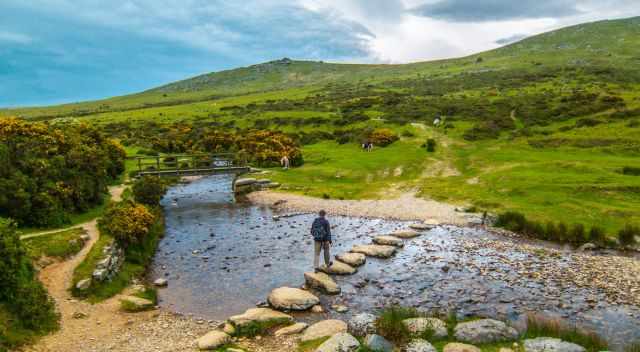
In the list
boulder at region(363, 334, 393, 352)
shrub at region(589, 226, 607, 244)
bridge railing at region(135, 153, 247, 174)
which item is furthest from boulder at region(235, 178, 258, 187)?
boulder at region(363, 334, 393, 352)

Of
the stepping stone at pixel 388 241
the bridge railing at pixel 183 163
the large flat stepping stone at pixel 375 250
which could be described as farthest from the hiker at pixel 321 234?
the bridge railing at pixel 183 163

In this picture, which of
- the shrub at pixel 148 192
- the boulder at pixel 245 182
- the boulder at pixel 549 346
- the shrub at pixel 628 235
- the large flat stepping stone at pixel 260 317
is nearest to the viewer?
the boulder at pixel 549 346

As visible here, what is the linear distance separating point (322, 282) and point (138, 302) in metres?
8.50

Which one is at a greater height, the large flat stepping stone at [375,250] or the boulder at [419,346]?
the boulder at [419,346]

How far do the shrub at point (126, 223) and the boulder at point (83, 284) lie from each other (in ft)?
16.5

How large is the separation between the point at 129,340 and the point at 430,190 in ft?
111

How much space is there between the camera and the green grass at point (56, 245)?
22.0 metres

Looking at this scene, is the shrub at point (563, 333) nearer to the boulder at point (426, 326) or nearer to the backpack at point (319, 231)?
the boulder at point (426, 326)

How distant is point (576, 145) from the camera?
58.6 meters

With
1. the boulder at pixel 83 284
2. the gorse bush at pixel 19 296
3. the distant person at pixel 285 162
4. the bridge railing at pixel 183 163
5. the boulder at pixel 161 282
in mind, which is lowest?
the boulder at pixel 161 282

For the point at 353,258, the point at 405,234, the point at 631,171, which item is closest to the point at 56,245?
the point at 353,258

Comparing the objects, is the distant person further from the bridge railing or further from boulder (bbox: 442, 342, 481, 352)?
boulder (bbox: 442, 342, 481, 352)

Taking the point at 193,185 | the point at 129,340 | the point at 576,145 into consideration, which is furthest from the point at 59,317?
the point at 576,145

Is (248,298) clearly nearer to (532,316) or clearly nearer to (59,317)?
(59,317)
